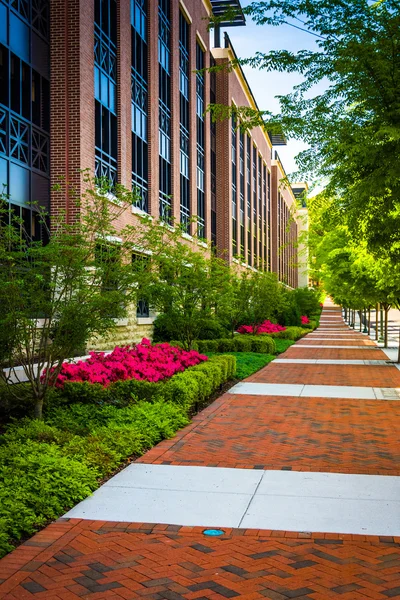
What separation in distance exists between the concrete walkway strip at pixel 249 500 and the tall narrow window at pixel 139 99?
16.7 meters

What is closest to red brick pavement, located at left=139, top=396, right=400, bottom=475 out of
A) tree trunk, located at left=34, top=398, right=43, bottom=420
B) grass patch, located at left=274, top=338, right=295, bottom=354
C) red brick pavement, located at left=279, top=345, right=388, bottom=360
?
tree trunk, located at left=34, top=398, right=43, bottom=420

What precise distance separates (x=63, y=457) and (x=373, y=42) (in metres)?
5.54

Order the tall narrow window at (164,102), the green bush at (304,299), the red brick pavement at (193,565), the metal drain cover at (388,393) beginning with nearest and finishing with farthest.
Result: the red brick pavement at (193,565) → the metal drain cover at (388,393) → the tall narrow window at (164,102) → the green bush at (304,299)

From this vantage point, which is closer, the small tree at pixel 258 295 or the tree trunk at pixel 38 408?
the tree trunk at pixel 38 408

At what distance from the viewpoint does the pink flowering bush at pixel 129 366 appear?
1148 cm

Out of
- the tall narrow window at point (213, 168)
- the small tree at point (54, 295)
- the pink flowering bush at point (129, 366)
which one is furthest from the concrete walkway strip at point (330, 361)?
the tall narrow window at point (213, 168)

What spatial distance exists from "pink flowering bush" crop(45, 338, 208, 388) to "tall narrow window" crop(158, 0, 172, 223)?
40.3 feet

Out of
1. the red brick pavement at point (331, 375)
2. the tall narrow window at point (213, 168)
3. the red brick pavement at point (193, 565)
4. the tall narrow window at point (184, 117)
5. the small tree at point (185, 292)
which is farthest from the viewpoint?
the tall narrow window at point (213, 168)

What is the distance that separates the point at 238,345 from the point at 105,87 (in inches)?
383

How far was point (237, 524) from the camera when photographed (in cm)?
561

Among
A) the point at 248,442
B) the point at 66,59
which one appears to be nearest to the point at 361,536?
the point at 248,442

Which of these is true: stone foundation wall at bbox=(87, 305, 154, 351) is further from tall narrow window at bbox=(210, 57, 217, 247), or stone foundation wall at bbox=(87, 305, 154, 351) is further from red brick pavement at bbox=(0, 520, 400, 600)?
tall narrow window at bbox=(210, 57, 217, 247)

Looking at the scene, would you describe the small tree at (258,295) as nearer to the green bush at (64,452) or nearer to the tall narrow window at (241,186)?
the tall narrow window at (241,186)

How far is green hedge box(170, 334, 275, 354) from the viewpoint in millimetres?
22188
